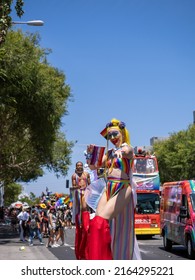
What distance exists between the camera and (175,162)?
2704 inches

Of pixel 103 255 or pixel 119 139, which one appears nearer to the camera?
pixel 103 255

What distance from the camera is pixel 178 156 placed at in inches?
2699

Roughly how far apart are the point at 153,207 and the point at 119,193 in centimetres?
1859

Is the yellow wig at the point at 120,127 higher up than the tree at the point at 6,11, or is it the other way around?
the tree at the point at 6,11

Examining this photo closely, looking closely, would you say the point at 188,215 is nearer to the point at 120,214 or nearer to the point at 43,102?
the point at 120,214

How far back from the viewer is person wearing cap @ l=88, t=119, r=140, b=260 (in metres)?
5.66

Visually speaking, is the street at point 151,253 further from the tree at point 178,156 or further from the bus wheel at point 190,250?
the tree at point 178,156

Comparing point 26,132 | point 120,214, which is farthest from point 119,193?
point 26,132

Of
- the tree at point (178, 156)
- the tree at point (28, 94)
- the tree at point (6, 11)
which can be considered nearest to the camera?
the tree at point (6, 11)

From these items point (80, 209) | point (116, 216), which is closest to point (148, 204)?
point (80, 209)

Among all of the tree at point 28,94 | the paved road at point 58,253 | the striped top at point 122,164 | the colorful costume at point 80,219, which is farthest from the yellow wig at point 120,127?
the tree at point 28,94

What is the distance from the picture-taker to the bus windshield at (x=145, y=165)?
946 inches

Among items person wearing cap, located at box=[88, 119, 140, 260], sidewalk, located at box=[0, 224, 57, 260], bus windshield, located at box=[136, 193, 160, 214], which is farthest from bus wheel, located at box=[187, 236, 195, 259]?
bus windshield, located at box=[136, 193, 160, 214]

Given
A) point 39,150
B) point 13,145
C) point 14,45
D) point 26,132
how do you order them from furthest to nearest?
point 13,145 < point 26,132 < point 39,150 < point 14,45
